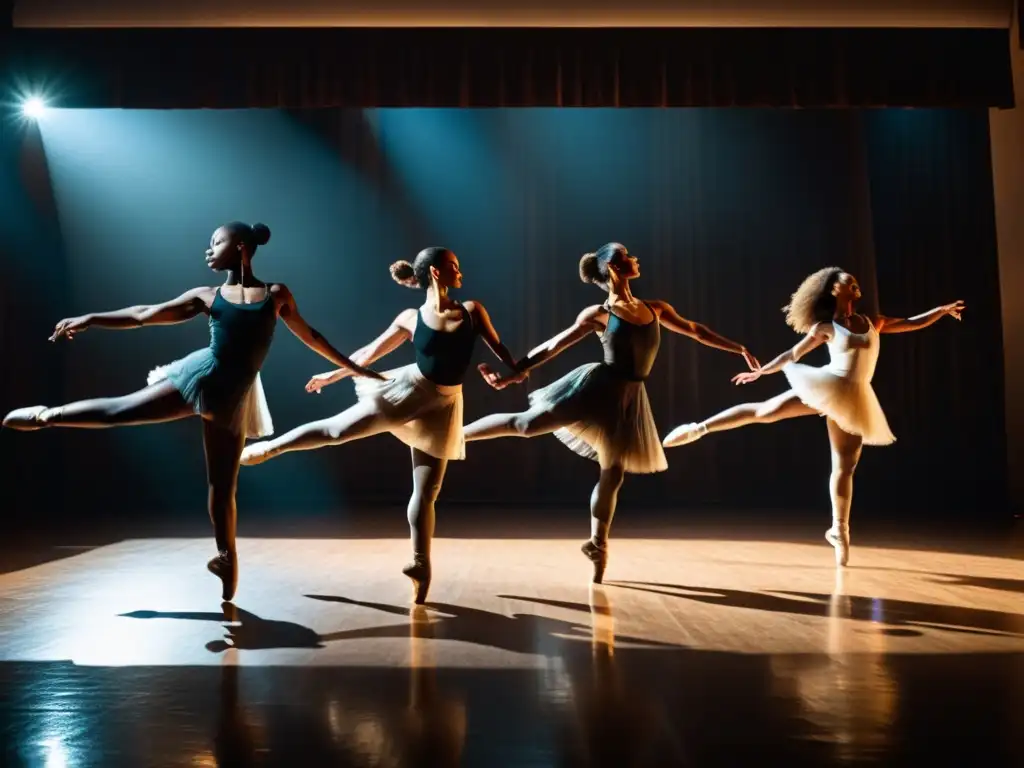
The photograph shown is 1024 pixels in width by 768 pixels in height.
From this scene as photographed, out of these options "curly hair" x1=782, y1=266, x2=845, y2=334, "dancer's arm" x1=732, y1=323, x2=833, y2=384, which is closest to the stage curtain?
"curly hair" x1=782, y1=266, x2=845, y2=334

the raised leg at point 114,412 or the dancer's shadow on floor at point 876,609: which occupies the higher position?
the raised leg at point 114,412

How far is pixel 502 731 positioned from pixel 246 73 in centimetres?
542

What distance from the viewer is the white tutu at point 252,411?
323 cm

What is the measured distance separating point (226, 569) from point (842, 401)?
8.48 ft

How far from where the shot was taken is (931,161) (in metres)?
7.67

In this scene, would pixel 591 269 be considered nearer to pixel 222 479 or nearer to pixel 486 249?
pixel 222 479

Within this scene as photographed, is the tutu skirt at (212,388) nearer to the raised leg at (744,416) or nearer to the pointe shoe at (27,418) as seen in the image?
the pointe shoe at (27,418)

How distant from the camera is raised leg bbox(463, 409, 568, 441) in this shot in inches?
146

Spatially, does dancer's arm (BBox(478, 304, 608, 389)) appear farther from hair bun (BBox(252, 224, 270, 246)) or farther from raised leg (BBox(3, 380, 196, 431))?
raised leg (BBox(3, 380, 196, 431))

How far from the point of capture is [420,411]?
3.37 meters

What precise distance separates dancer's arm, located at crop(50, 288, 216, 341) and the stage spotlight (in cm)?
405

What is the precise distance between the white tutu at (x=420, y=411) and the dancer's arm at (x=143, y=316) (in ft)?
2.15

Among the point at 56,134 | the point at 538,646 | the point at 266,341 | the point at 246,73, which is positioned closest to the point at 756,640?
the point at 538,646

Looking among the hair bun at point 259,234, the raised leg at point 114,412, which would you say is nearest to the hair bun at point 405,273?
the hair bun at point 259,234
